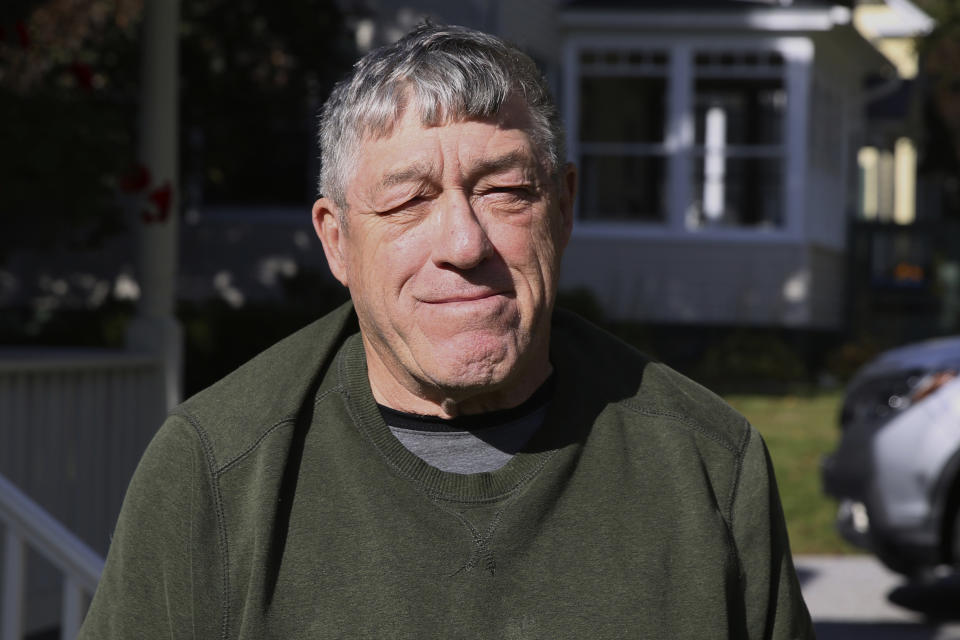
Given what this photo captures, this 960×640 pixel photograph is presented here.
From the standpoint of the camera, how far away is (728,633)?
6.92ft

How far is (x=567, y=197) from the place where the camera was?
2.33 metres

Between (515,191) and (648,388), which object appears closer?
(515,191)

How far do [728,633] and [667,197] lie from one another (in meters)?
15.4

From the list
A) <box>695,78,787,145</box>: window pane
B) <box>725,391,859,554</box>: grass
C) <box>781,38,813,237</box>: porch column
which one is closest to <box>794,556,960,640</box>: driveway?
<box>725,391,859,554</box>: grass

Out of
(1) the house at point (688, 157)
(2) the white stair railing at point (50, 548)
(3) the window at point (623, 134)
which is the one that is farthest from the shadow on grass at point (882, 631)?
(3) the window at point (623, 134)

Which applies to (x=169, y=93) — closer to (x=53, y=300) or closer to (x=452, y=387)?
(x=452, y=387)

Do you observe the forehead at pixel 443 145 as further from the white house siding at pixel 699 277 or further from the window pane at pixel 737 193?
the window pane at pixel 737 193

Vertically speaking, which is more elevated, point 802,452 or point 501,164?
point 501,164

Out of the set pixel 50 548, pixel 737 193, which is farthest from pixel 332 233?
pixel 737 193

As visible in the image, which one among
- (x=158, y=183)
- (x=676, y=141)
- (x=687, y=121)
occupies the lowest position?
(x=158, y=183)

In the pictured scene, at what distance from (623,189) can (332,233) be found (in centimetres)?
1566

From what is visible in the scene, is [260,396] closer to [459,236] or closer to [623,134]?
[459,236]

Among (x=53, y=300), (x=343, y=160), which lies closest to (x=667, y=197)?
(x=53, y=300)

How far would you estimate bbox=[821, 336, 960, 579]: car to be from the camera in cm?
698
